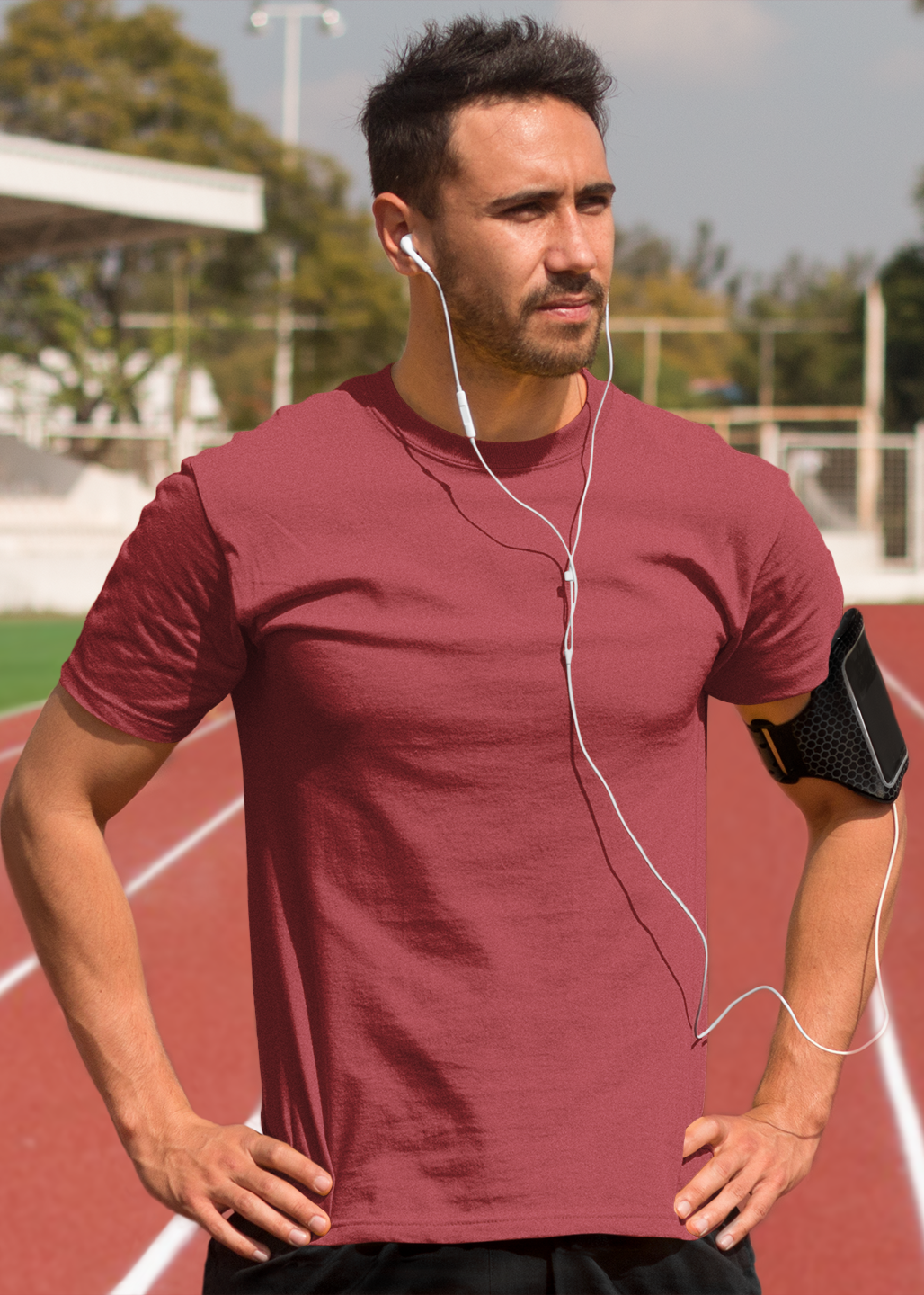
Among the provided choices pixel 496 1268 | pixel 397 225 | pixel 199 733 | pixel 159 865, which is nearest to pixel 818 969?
pixel 496 1268

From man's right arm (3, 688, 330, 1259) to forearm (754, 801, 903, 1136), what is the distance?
0.64 meters

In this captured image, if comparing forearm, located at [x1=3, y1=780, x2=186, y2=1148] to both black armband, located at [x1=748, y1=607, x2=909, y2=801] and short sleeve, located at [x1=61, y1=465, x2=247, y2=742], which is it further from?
black armband, located at [x1=748, y1=607, x2=909, y2=801]

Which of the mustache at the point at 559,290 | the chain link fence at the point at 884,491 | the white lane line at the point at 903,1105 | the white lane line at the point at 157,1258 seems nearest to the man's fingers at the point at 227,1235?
the mustache at the point at 559,290

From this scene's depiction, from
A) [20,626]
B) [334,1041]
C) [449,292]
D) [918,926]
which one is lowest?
[20,626]

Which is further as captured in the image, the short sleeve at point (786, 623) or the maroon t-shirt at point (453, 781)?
the short sleeve at point (786, 623)

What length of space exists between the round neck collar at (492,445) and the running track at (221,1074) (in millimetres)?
3098

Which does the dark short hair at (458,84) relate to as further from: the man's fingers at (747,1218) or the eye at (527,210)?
the man's fingers at (747,1218)

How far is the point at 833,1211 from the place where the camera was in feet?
15.4

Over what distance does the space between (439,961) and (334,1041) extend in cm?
14

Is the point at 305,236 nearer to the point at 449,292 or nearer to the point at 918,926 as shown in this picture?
the point at 918,926

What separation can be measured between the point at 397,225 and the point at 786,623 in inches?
25.2

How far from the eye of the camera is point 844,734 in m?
1.92

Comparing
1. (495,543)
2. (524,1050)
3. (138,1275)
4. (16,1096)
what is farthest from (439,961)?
(16,1096)

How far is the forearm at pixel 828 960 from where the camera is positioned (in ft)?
6.17
